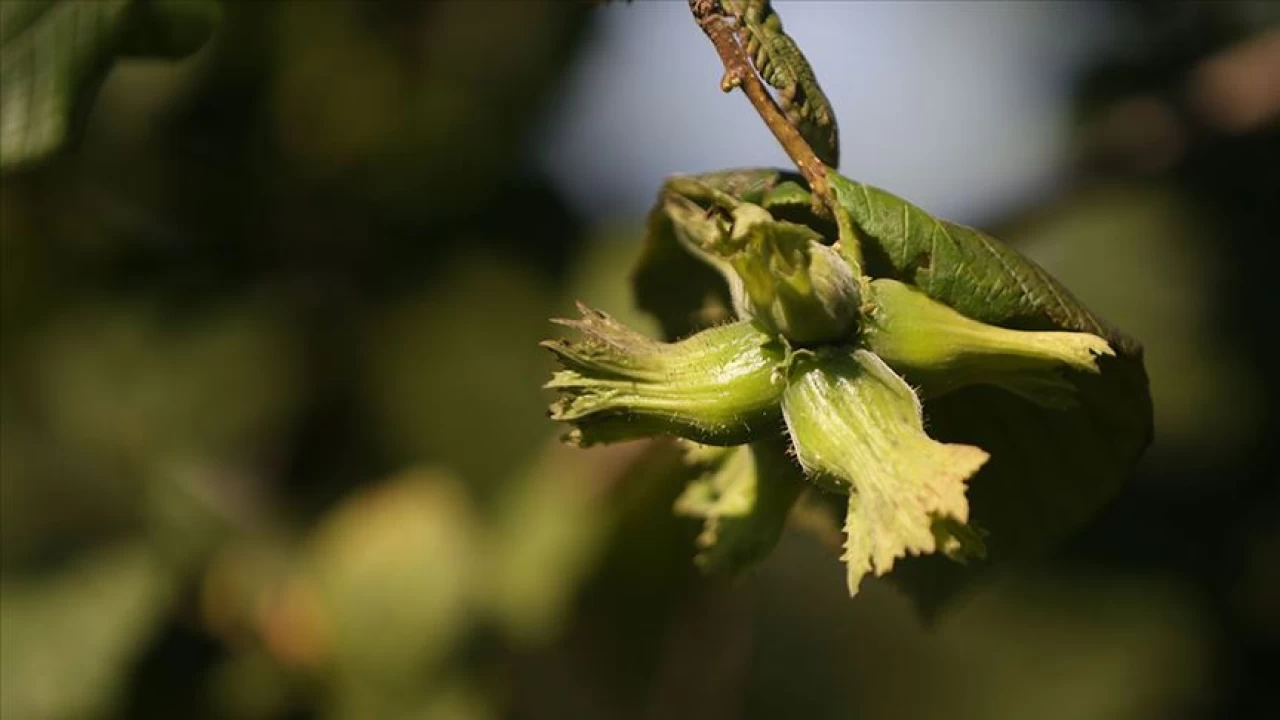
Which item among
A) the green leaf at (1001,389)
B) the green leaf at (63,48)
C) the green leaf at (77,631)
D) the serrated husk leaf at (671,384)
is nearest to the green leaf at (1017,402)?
the green leaf at (1001,389)

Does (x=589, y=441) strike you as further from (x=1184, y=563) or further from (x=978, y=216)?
(x=1184, y=563)

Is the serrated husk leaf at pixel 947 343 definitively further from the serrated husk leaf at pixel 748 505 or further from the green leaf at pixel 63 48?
the green leaf at pixel 63 48

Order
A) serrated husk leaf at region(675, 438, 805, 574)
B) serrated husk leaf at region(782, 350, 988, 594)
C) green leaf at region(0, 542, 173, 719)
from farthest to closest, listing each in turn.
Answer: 1. green leaf at region(0, 542, 173, 719)
2. serrated husk leaf at region(675, 438, 805, 574)
3. serrated husk leaf at region(782, 350, 988, 594)

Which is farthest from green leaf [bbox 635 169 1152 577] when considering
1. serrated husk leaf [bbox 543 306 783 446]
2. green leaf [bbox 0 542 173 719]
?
green leaf [bbox 0 542 173 719]

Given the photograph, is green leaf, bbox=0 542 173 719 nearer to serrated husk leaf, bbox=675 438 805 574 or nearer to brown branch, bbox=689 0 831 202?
serrated husk leaf, bbox=675 438 805 574

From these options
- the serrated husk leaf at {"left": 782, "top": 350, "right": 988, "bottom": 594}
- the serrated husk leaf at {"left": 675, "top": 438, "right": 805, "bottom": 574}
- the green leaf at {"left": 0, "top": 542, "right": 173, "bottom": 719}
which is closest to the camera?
the serrated husk leaf at {"left": 782, "top": 350, "right": 988, "bottom": 594}

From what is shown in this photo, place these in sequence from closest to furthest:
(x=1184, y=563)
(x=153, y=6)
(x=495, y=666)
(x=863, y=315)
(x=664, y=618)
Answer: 1. (x=863, y=315)
2. (x=153, y=6)
3. (x=664, y=618)
4. (x=495, y=666)
5. (x=1184, y=563)

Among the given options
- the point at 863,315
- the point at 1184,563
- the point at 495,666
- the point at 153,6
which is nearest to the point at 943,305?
the point at 863,315
